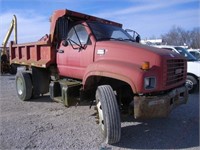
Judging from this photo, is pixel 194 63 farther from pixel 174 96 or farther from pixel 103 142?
pixel 103 142

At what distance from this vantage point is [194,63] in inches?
391

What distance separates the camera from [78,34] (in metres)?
6.31

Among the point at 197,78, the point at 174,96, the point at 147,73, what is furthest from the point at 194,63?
the point at 147,73

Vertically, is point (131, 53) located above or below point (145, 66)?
above

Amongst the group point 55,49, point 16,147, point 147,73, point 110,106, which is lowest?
point 16,147

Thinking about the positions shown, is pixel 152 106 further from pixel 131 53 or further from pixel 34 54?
pixel 34 54

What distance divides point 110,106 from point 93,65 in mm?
1037

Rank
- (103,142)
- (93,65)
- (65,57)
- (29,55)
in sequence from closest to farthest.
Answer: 1. (103,142)
2. (93,65)
3. (65,57)
4. (29,55)

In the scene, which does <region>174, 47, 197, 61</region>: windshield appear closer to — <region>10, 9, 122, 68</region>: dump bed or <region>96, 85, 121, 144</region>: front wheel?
<region>10, 9, 122, 68</region>: dump bed

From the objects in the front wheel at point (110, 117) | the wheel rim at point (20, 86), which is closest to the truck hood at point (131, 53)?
the front wheel at point (110, 117)

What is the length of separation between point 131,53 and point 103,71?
61cm

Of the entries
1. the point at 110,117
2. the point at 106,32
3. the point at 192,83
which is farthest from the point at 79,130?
the point at 192,83

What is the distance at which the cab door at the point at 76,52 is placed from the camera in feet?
19.5

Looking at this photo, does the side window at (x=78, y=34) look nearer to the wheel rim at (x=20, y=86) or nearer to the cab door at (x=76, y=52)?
the cab door at (x=76, y=52)
